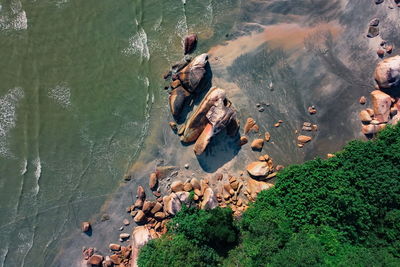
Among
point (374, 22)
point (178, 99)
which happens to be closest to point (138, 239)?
point (178, 99)

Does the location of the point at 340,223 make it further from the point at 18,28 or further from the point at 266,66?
the point at 18,28

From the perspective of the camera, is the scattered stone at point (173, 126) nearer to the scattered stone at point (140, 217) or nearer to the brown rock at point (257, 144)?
the brown rock at point (257, 144)

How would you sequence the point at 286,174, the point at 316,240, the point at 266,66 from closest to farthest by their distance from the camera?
the point at 316,240, the point at 286,174, the point at 266,66

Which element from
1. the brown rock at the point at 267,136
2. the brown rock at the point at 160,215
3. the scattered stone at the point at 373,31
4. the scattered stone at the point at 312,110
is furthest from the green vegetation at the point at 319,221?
the scattered stone at the point at 373,31

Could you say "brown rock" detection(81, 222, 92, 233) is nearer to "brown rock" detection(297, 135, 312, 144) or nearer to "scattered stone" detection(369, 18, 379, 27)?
"brown rock" detection(297, 135, 312, 144)

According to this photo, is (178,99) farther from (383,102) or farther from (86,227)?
(383,102)

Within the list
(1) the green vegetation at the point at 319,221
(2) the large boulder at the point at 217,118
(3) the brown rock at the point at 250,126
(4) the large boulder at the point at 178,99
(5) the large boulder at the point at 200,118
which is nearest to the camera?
(1) the green vegetation at the point at 319,221

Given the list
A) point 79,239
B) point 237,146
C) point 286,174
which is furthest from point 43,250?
point 286,174
